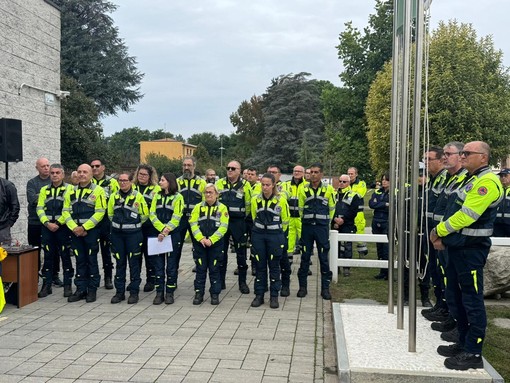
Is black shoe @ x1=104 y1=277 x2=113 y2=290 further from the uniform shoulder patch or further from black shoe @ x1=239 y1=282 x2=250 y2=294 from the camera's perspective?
the uniform shoulder patch

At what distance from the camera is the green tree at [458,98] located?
20547 millimetres

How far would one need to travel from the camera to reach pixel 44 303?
7781mm

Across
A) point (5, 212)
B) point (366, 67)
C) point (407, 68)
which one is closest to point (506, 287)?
point (407, 68)

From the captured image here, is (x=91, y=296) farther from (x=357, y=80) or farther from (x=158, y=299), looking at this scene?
(x=357, y=80)

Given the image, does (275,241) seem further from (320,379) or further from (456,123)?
(456,123)

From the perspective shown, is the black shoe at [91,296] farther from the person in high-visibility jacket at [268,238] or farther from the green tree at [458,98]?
the green tree at [458,98]

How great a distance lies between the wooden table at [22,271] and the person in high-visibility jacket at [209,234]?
2.51 metres

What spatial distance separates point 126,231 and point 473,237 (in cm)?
503

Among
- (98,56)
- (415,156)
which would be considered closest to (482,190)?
(415,156)

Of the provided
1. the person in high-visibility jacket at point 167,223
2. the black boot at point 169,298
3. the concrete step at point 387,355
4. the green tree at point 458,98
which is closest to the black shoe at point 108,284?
the person in high-visibility jacket at point 167,223

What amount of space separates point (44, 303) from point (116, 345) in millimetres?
2574

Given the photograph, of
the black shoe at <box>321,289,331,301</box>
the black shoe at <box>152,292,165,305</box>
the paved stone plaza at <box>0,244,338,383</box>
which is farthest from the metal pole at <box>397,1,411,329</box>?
the black shoe at <box>152,292,165,305</box>

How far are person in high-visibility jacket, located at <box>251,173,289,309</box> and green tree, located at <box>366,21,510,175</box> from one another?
48.9 ft

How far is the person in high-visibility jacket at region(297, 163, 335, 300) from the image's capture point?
315 inches
